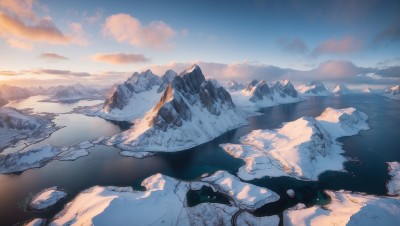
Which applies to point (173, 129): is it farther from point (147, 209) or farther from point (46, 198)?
point (46, 198)

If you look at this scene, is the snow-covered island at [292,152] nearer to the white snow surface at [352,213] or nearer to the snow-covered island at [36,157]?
the white snow surface at [352,213]

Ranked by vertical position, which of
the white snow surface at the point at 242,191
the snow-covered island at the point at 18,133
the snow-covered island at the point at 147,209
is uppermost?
the white snow surface at the point at 242,191

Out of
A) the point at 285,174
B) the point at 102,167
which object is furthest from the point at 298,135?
the point at 102,167

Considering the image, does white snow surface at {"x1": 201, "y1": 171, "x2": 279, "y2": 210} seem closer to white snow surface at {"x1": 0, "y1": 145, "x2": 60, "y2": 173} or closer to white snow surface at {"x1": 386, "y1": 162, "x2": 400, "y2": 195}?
white snow surface at {"x1": 386, "y1": 162, "x2": 400, "y2": 195}

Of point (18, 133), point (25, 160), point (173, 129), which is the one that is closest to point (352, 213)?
point (173, 129)

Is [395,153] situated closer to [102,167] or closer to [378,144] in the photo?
[378,144]

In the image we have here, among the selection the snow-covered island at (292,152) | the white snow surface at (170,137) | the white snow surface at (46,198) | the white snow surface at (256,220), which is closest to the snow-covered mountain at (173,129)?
the white snow surface at (170,137)
